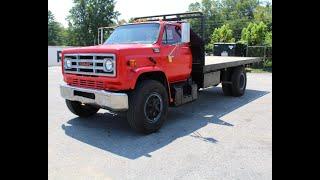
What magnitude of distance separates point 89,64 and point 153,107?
1413 millimetres

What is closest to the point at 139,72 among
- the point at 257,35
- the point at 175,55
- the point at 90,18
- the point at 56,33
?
the point at 175,55

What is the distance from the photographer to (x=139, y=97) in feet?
20.1

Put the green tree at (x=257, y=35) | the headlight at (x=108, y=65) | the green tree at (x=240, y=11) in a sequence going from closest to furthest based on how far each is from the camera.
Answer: the headlight at (x=108, y=65) < the green tree at (x=257, y=35) < the green tree at (x=240, y=11)

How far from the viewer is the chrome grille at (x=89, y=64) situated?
20.0 ft

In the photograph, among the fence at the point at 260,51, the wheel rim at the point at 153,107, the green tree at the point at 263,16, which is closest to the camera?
the wheel rim at the point at 153,107

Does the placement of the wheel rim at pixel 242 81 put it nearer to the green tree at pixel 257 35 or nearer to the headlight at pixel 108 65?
the headlight at pixel 108 65

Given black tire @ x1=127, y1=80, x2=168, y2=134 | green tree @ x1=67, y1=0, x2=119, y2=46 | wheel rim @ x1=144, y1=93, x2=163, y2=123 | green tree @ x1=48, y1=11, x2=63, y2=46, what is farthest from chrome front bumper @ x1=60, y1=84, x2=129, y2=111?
green tree @ x1=48, y1=11, x2=63, y2=46

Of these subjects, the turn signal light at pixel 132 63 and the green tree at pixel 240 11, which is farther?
the green tree at pixel 240 11

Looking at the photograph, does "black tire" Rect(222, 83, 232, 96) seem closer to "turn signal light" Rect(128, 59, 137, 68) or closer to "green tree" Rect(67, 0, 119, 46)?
"turn signal light" Rect(128, 59, 137, 68)

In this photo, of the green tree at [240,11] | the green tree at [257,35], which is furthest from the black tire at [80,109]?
the green tree at [240,11]

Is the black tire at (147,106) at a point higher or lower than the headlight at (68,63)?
lower

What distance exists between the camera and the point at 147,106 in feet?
20.8
